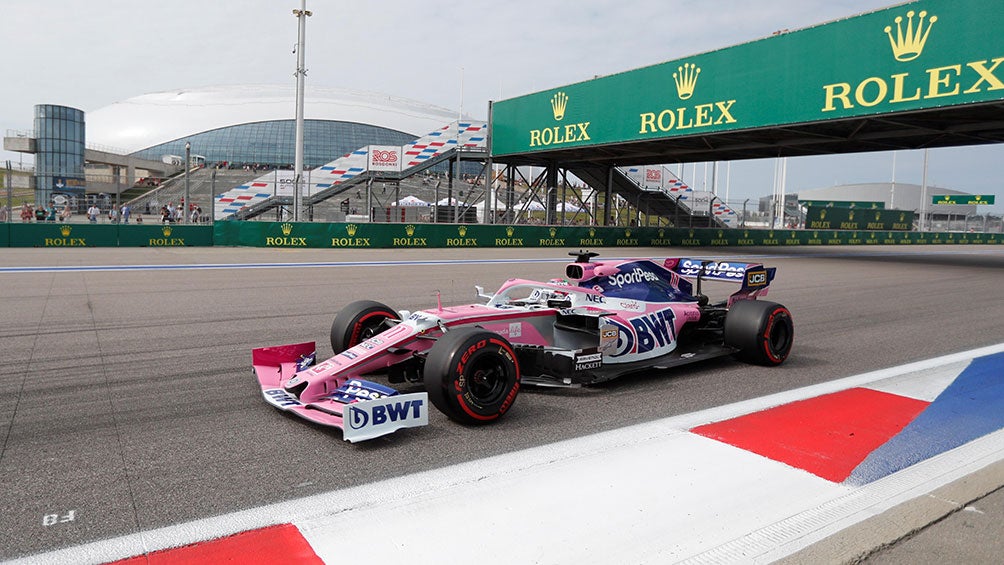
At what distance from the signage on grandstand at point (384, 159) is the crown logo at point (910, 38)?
21.1 m

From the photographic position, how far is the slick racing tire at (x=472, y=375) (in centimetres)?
434

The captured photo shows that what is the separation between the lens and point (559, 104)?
30188mm

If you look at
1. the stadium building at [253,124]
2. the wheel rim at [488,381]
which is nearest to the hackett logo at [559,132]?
the wheel rim at [488,381]

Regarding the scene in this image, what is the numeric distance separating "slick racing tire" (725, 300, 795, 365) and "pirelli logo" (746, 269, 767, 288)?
681 mm

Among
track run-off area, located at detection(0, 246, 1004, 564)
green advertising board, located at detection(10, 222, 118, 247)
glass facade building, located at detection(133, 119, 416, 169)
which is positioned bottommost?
track run-off area, located at detection(0, 246, 1004, 564)

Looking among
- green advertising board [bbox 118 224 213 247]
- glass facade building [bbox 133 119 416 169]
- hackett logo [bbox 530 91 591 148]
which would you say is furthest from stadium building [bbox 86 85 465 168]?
green advertising board [bbox 118 224 213 247]

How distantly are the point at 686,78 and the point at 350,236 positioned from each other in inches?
513

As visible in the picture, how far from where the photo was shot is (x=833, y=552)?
3.00 m

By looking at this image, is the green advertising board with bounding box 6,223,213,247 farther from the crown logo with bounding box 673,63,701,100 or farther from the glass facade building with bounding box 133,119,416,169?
the glass facade building with bounding box 133,119,416,169

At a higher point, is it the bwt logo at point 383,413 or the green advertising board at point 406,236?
the green advertising board at point 406,236

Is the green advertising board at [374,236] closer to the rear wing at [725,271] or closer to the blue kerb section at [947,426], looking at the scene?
the rear wing at [725,271]

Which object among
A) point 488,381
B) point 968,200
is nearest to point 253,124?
point 968,200

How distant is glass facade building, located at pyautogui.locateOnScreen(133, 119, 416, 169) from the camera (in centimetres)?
8400

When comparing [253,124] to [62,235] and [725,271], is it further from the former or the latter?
[725,271]
